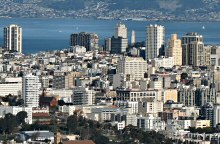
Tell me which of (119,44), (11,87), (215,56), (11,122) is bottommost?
(11,122)

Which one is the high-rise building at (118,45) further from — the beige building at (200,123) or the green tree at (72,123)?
the green tree at (72,123)

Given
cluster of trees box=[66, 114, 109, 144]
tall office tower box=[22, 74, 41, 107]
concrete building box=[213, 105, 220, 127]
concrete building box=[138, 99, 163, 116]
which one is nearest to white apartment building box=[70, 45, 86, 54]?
tall office tower box=[22, 74, 41, 107]

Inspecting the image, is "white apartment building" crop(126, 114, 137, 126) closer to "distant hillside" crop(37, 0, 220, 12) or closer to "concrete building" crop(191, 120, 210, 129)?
"concrete building" crop(191, 120, 210, 129)

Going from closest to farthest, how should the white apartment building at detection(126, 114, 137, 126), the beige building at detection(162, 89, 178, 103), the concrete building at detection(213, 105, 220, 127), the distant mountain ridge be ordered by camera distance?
the white apartment building at detection(126, 114, 137, 126), the concrete building at detection(213, 105, 220, 127), the beige building at detection(162, 89, 178, 103), the distant mountain ridge

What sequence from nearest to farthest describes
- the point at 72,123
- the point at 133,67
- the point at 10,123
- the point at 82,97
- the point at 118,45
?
the point at 10,123, the point at 72,123, the point at 82,97, the point at 133,67, the point at 118,45

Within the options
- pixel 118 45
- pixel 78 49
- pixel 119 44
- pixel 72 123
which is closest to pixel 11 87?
pixel 72 123

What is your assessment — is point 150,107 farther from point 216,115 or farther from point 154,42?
point 154,42

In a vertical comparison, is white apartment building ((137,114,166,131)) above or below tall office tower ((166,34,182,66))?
below
